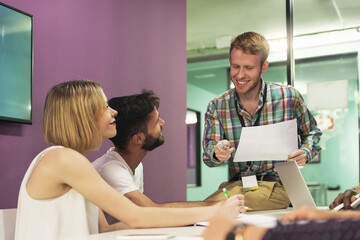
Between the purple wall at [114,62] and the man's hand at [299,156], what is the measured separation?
140 cm

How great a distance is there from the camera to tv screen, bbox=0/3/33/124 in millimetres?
2281

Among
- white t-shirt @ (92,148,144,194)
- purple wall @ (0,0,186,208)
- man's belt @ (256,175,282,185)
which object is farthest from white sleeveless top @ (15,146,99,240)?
man's belt @ (256,175,282,185)

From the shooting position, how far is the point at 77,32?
2.88 meters

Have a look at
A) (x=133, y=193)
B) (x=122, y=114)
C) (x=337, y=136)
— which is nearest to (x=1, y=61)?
(x=122, y=114)

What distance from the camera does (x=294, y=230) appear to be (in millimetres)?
654

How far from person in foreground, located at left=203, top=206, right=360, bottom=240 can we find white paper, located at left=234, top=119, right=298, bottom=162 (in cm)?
131

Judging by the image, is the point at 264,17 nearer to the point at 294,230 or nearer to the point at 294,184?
the point at 294,184

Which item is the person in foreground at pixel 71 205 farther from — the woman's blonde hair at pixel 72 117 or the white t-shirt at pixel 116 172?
the white t-shirt at pixel 116 172

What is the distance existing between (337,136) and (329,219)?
19.7ft

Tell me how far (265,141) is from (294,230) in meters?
1.41

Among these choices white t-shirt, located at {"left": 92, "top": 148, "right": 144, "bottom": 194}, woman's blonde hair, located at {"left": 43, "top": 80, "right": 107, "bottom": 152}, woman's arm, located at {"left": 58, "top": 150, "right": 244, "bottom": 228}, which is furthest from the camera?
white t-shirt, located at {"left": 92, "top": 148, "right": 144, "bottom": 194}

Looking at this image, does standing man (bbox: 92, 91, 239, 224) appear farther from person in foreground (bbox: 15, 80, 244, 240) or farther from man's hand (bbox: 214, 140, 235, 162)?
person in foreground (bbox: 15, 80, 244, 240)

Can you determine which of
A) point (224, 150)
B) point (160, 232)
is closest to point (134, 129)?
point (224, 150)

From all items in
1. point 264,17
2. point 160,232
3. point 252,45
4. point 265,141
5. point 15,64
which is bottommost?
point 160,232
